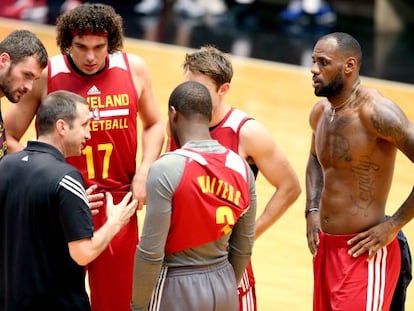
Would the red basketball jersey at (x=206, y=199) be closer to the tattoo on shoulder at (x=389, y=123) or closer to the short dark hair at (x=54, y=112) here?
the short dark hair at (x=54, y=112)

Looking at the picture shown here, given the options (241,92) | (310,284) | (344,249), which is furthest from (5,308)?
(241,92)

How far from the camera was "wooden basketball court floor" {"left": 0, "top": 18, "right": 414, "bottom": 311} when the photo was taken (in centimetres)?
Answer: 716

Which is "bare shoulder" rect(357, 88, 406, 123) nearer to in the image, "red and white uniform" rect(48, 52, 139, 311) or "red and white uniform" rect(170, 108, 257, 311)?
"red and white uniform" rect(170, 108, 257, 311)

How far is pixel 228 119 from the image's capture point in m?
5.34

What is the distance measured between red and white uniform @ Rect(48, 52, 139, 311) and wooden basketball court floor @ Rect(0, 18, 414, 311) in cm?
138

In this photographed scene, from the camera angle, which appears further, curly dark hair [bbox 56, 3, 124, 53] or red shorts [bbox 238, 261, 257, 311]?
curly dark hair [bbox 56, 3, 124, 53]

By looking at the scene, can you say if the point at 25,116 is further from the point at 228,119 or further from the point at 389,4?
the point at 389,4

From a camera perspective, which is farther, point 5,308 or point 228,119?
point 228,119

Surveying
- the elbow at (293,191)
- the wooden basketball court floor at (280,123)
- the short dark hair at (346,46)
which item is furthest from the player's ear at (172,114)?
the wooden basketball court floor at (280,123)

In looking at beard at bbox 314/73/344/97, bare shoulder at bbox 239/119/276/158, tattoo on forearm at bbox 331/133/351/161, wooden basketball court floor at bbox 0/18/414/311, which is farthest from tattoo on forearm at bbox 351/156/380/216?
wooden basketball court floor at bbox 0/18/414/311

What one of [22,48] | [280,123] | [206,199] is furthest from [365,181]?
[280,123]

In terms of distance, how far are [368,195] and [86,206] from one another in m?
1.56

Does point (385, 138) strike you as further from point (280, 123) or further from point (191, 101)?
point (280, 123)

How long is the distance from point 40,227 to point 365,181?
172 centimetres
